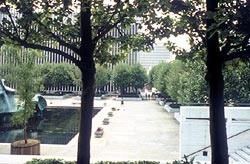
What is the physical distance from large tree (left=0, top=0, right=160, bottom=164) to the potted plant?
830 cm

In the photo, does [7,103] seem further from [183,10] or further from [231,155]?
[183,10]

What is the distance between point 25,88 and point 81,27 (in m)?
9.84

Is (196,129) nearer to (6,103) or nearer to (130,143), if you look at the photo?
(130,143)

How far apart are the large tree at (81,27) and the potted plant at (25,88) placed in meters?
8.30

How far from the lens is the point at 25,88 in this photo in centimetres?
1512

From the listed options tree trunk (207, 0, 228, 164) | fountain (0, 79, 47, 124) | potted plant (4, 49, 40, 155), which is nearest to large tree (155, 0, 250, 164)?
tree trunk (207, 0, 228, 164)

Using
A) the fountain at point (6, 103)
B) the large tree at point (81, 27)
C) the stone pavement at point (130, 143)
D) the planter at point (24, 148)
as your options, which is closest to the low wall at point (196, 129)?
the stone pavement at point (130, 143)

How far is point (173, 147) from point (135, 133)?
4.93 m

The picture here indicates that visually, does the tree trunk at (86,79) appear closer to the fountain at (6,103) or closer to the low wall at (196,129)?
the low wall at (196,129)

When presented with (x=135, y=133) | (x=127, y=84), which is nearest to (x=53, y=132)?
(x=135, y=133)

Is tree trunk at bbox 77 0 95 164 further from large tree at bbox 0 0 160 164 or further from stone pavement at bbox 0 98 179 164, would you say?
stone pavement at bbox 0 98 179 164

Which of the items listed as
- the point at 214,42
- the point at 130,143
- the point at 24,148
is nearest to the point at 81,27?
the point at 214,42

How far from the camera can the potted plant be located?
14414 mm

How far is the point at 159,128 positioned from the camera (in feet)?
85.2
